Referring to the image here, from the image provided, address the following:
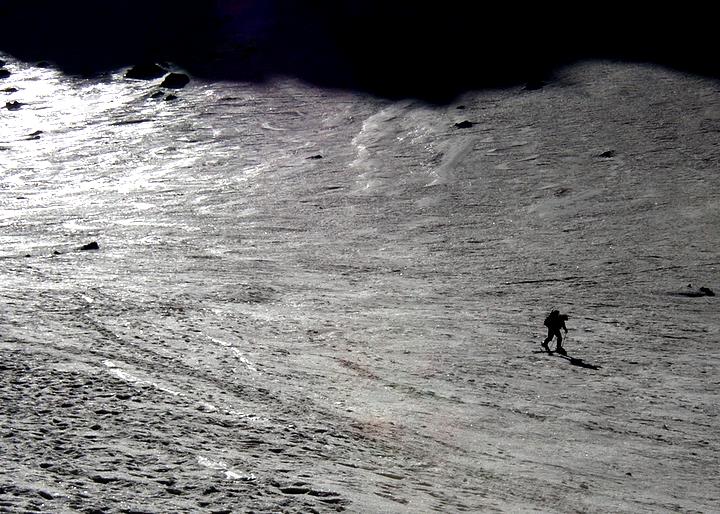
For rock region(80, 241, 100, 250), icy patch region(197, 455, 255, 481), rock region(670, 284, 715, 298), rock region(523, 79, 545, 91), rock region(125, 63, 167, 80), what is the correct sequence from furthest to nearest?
rock region(125, 63, 167, 80), rock region(523, 79, 545, 91), rock region(80, 241, 100, 250), rock region(670, 284, 715, 298), icy patch region(197, 455, 255, 481)

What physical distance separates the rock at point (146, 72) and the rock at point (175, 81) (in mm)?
872

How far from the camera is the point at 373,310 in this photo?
9.15 metres

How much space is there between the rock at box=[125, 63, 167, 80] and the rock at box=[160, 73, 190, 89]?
2.86ft

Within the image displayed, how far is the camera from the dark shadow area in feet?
78.3

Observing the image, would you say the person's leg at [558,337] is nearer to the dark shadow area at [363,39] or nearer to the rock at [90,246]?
the rock at [90,246]

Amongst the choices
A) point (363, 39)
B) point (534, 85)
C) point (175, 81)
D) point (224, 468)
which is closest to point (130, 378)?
point (224, 468)

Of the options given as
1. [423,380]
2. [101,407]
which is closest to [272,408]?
[101,407]

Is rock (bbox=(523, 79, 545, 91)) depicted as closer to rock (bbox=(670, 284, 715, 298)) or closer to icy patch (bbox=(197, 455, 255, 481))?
rock (bbox=(670, 284, 715, 298))

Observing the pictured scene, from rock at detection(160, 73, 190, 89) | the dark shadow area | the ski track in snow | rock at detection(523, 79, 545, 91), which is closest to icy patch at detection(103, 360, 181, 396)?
the ski track in snow

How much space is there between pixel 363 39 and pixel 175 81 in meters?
5.72

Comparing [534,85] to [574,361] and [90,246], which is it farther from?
[574,361]

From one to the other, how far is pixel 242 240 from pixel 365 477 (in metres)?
7.97

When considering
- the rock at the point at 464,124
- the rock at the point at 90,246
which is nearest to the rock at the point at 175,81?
the rock at the point at 464,124

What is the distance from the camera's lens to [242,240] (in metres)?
12.4
